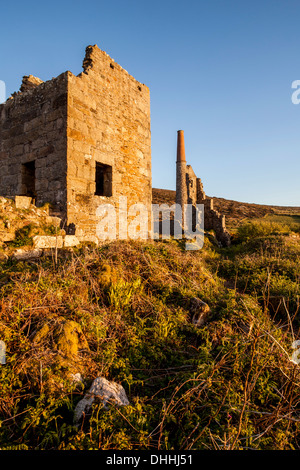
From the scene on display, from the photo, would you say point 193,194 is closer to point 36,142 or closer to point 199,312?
point 36,142

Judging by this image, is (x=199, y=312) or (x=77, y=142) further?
(x=77, y=142)

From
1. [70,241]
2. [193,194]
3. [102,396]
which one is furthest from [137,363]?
[193,194]

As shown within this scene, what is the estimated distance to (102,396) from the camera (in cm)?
206

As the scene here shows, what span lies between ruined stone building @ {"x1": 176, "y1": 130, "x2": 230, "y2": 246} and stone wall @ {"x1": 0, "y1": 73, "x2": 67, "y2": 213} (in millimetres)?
12815

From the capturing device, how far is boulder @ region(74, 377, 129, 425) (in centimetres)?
198

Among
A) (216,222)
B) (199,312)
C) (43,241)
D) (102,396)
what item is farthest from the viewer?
(216,222)

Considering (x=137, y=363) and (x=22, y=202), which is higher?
(x=22, y=202)

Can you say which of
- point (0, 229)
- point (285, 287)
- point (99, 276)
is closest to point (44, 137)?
point (0, 229)

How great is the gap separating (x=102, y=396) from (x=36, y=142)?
615cm

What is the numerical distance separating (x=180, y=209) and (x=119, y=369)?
67.4 ft

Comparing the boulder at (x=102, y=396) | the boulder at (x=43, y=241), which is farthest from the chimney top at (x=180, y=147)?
the boulder at (x=102, y=396)

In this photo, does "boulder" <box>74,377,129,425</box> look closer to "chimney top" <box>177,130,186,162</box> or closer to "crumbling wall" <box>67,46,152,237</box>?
"crumbling wall" <box>67,46,152,237</box>

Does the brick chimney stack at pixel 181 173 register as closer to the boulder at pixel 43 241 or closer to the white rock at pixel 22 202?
the white rock at pixel 22 202

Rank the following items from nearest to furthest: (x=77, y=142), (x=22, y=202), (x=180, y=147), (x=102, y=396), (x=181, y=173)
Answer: (x=102, y=396) < (x=22, y=202) < (x=77, y=142) < (x=181, y=173) < (x=180, y=147)
